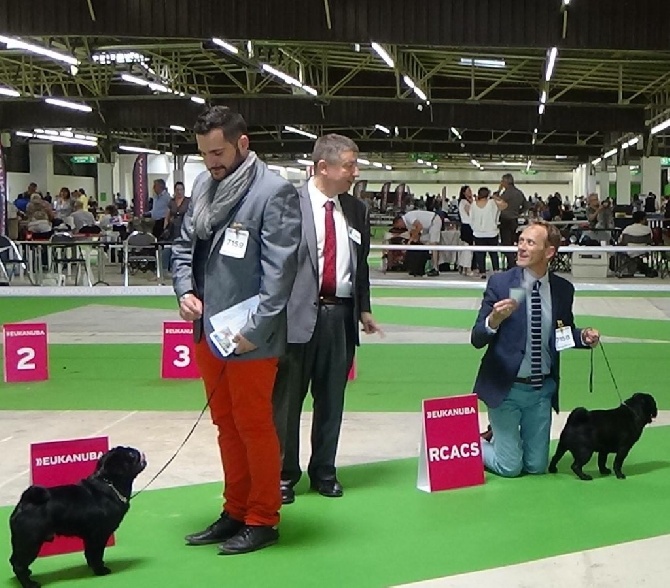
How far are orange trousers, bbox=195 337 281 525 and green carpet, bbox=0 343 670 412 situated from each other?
2563 millimetres

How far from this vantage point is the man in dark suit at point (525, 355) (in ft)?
15.4

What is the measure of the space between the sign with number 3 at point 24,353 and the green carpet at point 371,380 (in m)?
0.12

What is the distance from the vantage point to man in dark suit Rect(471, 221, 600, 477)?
4.69m

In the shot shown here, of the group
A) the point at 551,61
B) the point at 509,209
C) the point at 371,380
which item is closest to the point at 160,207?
the point at 509,209

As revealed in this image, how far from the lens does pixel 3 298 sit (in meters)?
13.1

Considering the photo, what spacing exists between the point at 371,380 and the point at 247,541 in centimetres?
368

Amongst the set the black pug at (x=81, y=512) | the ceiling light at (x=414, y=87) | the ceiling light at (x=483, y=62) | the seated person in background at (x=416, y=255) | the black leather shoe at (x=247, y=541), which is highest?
the ceiling light at (x=483, y=62)

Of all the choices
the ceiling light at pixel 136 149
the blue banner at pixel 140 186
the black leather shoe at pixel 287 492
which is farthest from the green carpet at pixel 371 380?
the ceiling light at pixel 136 149

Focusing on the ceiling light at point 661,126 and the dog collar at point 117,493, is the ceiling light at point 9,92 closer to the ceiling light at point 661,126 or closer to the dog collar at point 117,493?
the ceiling light at point 661,126

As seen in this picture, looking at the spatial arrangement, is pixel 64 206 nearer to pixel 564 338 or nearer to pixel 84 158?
pixel 564 338

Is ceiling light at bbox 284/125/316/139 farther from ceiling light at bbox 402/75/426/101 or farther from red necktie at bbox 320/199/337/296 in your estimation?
red necktie at bbox 320/199/337/296

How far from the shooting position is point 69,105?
26.6m

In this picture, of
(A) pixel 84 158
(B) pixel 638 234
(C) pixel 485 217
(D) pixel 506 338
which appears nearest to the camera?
(D) pixel 506 338

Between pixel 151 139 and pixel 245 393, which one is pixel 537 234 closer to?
pixel 245 393
